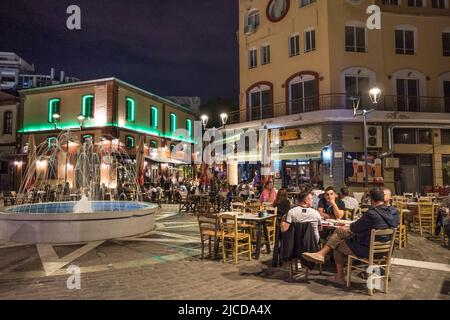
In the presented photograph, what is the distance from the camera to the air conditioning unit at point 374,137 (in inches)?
663

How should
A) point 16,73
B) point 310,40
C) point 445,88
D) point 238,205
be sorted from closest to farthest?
1. point 238,205
2. point 310,40
3. point 445,88
4. point 16,73

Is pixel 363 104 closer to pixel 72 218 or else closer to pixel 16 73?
pixel 72 218

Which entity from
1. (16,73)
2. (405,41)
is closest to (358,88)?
(405,41)

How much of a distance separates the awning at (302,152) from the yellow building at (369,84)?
16 centimetres

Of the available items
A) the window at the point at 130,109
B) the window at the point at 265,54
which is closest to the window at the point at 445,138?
the window at the point at 265,54

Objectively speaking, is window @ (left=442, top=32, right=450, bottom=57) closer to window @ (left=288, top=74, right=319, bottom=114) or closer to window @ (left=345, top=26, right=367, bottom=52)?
window @ (left=345, top=26, right=367, bottom=52)

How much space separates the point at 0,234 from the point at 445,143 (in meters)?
20.4

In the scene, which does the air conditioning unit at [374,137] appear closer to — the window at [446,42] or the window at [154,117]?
the window at [446,42]

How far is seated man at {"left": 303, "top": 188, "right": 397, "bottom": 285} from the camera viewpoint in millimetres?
4855

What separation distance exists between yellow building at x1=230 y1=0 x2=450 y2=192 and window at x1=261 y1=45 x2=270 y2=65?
3.68 feet

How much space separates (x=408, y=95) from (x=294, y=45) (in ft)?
22.9

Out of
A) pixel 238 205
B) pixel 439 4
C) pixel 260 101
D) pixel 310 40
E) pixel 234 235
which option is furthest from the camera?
pixel 260 101

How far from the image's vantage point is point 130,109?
26.3 metres
